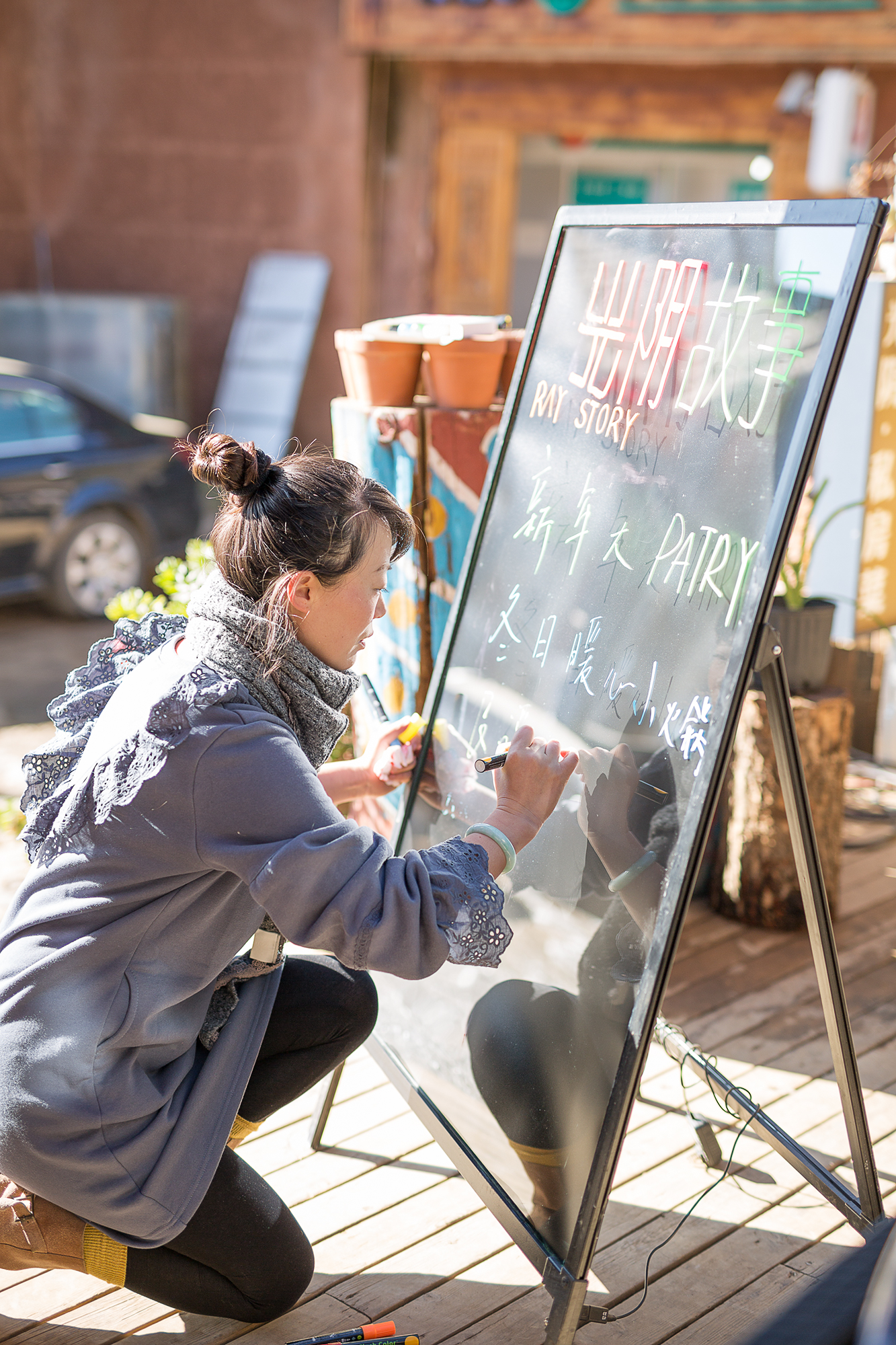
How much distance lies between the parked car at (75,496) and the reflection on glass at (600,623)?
4.40 m

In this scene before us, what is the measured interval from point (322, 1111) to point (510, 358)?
1.58 metres

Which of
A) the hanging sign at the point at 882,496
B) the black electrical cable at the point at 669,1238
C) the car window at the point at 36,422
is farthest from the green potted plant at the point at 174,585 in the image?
the car window at the point at 36,422

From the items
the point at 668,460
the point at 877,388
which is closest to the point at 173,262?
the point at 877,388

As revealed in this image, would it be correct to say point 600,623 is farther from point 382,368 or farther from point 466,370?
point 382,368

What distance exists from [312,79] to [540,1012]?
7.38 metres

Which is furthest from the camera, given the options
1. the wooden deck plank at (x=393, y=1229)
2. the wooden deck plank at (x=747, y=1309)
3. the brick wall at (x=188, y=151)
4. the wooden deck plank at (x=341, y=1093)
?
the brick wall at (x=188, y=151)

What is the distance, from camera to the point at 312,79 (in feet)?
25.3

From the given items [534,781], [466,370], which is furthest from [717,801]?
[466,370]

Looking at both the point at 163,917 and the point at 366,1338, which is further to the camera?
the point at 366,1338

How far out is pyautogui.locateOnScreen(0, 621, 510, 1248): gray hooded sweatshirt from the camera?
1477 mm

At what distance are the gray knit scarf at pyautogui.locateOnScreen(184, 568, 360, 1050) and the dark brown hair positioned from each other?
2 cm

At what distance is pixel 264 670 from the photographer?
1.60 metres

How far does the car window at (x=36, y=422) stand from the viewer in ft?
19.3

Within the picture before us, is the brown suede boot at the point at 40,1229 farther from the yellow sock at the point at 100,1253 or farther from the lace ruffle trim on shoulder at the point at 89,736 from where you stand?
the lace ruffle trim on shoulder at the point at 89,736
